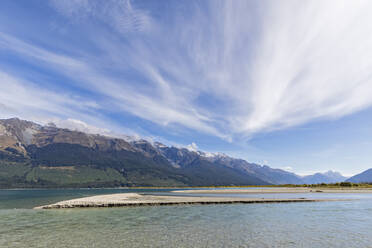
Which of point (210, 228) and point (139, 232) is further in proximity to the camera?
point (210, 228)

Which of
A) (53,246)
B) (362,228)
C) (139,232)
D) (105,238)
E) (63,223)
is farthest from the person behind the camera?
(63,223)

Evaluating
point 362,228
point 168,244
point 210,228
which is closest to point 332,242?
point 362,228

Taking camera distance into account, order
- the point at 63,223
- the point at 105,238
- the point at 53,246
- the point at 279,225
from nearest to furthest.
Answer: the point at 53,246 < the point at 105,238 < the point at 279,225 < the point at 63,223

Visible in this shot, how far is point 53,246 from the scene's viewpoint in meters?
26.7

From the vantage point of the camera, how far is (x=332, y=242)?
2839 cm

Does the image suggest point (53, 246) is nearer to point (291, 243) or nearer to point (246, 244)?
point (246, 244)

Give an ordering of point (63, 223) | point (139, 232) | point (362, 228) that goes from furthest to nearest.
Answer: point (63, 223) → point (362, 228) → point (139, 232)

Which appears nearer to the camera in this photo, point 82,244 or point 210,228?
point 82,244

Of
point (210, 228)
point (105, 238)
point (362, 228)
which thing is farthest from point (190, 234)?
point (362, 228)

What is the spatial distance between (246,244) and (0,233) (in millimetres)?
36452

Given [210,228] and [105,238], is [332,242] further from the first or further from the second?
[105,238]

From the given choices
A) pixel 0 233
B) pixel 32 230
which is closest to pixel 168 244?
pixel 32 230

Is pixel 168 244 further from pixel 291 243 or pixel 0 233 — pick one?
pixel 0 233

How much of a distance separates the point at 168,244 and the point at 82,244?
10.5 meters
